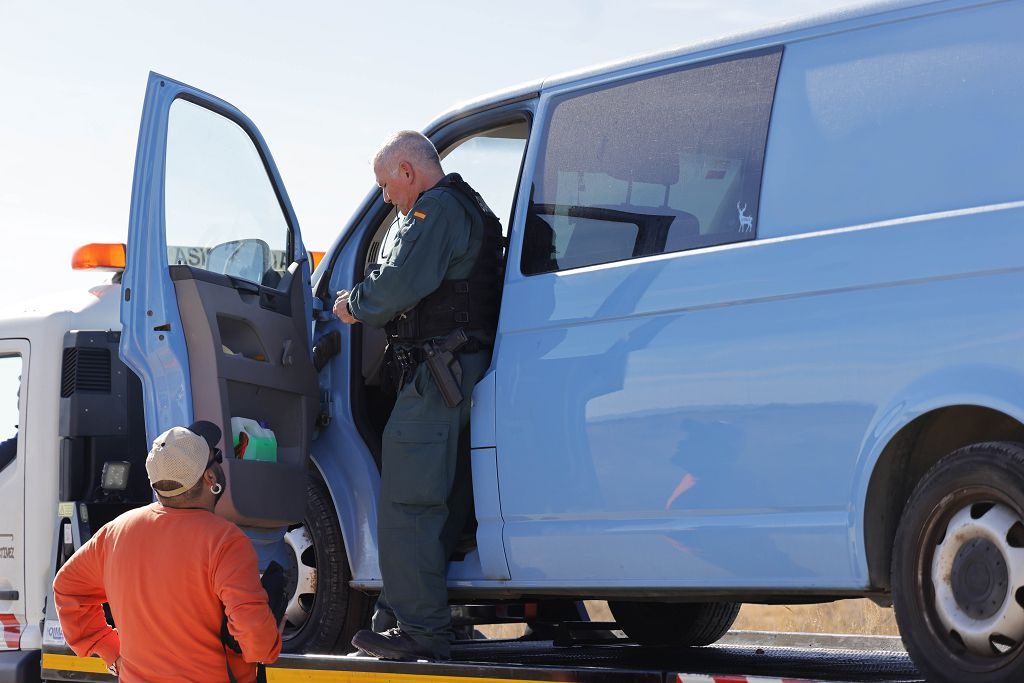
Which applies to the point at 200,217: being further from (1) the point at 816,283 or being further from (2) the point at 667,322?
(1) the point at 816,283

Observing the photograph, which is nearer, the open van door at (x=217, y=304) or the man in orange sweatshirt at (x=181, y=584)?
the man in orange sweatshirt at (x=181, y=584)

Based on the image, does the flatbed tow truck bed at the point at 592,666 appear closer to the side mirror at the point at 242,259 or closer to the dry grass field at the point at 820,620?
the side mirror at the point at 242,259

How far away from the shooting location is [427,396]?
14.9 ft

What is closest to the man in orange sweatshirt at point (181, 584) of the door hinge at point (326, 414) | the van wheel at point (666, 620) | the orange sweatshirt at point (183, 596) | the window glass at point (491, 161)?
the orange sweatshirt at point (183, 596)

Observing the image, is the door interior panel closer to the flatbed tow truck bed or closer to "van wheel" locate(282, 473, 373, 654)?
"van wheel" locate(282, 473, 373, 654)

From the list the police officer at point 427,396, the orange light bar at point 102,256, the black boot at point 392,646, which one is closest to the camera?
the black boot at point 392,646

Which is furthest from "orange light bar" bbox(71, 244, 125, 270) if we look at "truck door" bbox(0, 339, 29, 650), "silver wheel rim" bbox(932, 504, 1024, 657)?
"silver wheel rim" bbox(932, 504, 1024, 657)

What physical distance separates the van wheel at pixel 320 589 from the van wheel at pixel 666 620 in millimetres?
1236

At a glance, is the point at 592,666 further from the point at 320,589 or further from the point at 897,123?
the point at 897,123

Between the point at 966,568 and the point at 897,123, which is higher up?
the point at 897,123

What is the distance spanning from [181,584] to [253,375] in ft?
3.58

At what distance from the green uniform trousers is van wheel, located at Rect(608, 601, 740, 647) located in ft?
4.76

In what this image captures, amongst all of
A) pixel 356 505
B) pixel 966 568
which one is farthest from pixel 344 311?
pixel 966 568

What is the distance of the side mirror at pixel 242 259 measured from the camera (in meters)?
5.08
